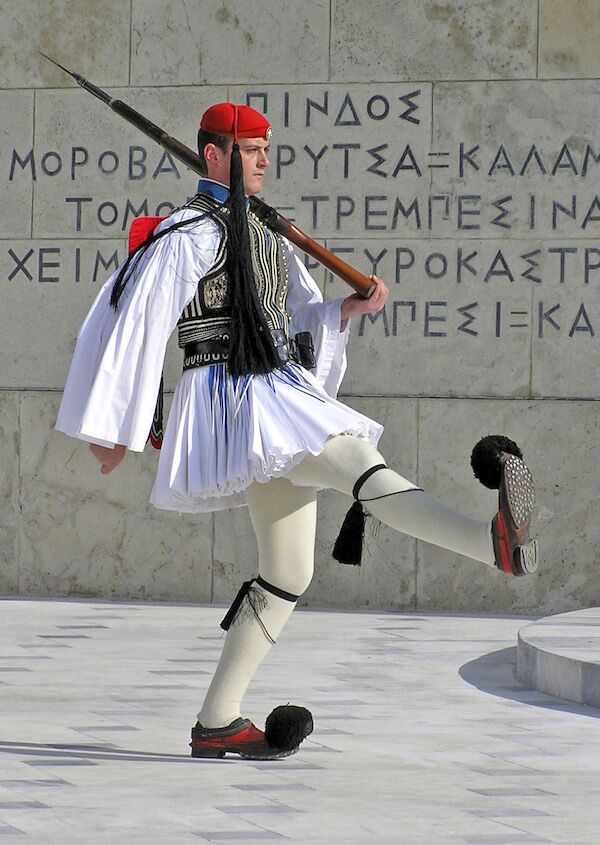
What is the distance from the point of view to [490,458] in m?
4.18

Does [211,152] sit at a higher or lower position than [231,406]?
higher

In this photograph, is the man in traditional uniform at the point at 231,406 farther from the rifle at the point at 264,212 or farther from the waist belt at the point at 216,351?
the rifle at the point at 264,212

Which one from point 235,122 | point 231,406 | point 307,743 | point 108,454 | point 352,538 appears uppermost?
point 235,122

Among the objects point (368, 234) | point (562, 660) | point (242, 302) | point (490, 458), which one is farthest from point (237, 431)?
point (368, 234)

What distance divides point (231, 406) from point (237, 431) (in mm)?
83

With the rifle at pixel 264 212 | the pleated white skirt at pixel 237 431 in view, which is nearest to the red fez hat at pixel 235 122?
the rifle at pixel 264 212

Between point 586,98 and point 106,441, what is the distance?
4899 millimetres

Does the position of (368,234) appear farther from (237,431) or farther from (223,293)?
(237,431)

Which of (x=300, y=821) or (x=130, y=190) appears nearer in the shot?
(x=300, y=821)

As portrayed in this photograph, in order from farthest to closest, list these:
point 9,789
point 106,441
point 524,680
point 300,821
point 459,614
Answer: point 459,614, point 524,680, point 106,441, point 9,789, point 300,821

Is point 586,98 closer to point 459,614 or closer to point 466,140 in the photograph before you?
point 466,140

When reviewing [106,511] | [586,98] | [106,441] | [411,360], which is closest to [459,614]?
[411,360]

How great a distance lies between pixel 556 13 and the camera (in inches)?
346

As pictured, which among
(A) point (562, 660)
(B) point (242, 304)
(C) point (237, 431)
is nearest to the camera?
(C) point (237, 431)
